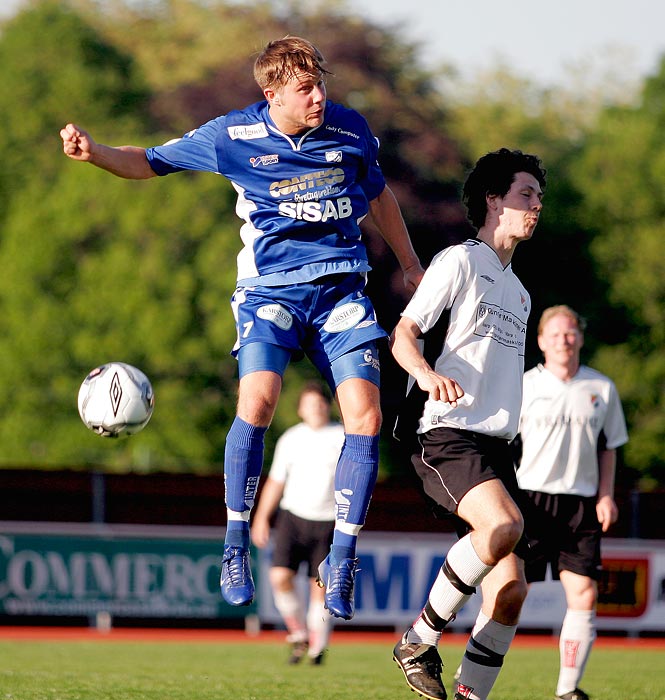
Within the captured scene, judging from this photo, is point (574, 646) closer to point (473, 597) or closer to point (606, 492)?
point (606, 492)

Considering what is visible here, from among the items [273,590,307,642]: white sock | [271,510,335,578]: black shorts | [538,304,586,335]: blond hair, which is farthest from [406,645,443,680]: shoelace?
[273,590,307,642]: white sock

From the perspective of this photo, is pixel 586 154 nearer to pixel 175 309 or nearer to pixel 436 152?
pixel 436 152

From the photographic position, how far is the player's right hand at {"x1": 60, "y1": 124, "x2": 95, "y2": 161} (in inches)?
268

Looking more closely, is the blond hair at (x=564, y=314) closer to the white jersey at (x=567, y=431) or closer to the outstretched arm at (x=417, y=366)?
the white jersey at (x=567, y=431)

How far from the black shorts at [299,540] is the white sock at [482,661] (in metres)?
5.36

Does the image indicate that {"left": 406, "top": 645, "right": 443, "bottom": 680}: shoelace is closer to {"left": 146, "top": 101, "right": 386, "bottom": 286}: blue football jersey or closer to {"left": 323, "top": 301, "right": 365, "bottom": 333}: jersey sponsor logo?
{"left": 323, "top": 301, "right": 365, "bottom": 333}: jersey sponsor logo

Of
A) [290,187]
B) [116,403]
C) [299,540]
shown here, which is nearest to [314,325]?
[290,187]

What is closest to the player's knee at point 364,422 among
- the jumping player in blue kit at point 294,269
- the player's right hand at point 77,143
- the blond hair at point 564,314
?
the jumping player in blue kit at point 294,269

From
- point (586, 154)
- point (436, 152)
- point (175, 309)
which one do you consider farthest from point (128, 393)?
point (586, 154)

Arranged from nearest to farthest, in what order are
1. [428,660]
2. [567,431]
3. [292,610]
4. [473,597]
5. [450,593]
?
[428,660]
[450,593]
[567,431]
[292,610]
[473,597]

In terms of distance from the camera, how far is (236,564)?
679cm

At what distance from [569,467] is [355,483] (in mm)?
2706

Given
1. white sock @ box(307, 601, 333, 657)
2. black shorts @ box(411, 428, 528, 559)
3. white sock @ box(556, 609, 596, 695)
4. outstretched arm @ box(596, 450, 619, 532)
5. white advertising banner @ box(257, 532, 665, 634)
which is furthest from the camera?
white advertising banner @ box(257, 532, 665, 634)

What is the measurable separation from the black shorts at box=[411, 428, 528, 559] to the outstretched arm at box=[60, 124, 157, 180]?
76.5 inches
